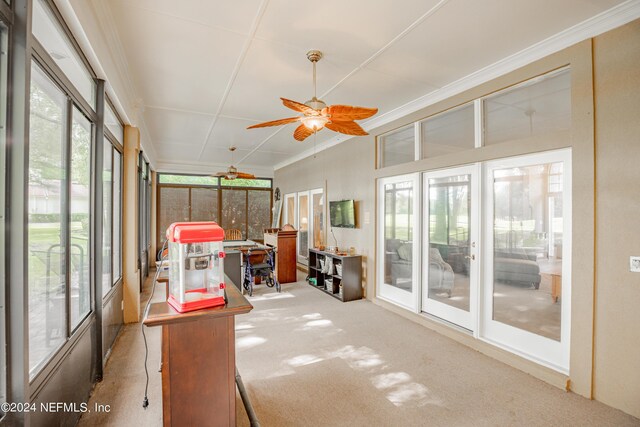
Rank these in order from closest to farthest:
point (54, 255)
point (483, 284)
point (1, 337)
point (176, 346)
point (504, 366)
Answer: point (1, 337)
point (176, 346)
point (54, 255)
point (504, 366)
point (483, 284)

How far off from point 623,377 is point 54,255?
434cm

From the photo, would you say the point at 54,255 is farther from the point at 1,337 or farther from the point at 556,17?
the point at 556,17

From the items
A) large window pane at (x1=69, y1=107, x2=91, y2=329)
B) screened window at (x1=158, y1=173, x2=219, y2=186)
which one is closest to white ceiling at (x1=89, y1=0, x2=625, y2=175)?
large window pane at (x1=69, y1=107, x2=91, y2=329)

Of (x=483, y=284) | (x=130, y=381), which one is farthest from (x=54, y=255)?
(x=483, y=284)

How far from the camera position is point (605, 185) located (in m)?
2.49

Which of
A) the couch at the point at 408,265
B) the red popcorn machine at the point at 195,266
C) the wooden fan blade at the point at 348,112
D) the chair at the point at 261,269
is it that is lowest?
the chair at the point at 261,269

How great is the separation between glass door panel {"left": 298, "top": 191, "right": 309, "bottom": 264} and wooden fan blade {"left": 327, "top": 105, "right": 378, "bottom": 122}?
17.1 feet

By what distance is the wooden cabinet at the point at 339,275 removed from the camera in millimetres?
5395

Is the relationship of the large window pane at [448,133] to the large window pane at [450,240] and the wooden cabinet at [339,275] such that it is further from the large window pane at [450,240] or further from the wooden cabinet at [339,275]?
the wooden cabinet at [339,275]

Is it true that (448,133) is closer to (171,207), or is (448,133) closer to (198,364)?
(198,364)

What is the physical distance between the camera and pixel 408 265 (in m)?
4.70

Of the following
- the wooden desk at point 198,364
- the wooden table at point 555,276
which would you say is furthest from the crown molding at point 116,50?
the wooden table at point 555,276

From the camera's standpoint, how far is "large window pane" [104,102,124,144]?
3.23 meters

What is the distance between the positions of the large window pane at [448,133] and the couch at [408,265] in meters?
1.38
